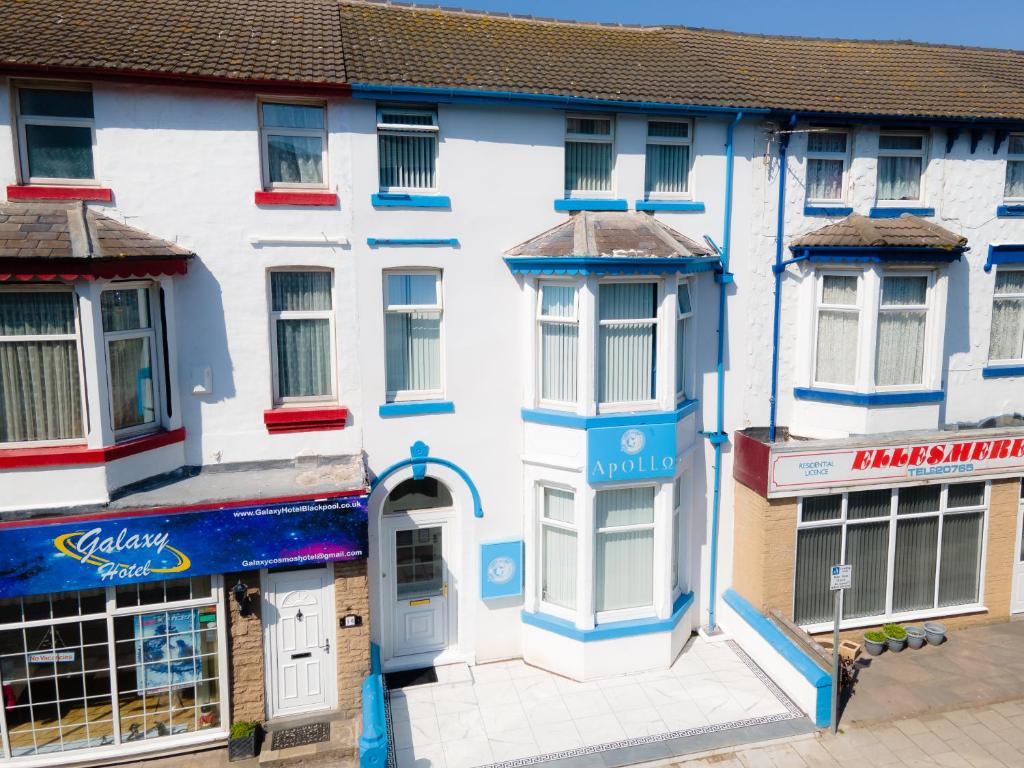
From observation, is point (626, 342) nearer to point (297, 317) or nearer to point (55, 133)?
point (297, 317)

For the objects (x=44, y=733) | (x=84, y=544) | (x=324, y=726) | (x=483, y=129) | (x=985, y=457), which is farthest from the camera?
(x=985, y=457)

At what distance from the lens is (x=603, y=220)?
1137cm

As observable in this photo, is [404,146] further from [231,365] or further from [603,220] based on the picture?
[231,365]

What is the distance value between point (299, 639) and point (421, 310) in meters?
4.85

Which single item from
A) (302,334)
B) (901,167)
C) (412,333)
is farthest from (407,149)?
(901,167)

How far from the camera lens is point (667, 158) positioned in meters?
12.0

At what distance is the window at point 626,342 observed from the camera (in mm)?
11031

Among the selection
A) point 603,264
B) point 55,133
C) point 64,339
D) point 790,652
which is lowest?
point 790,652

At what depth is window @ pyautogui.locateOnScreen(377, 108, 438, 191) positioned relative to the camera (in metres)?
10.8

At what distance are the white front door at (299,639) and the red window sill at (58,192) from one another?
5.36 metres

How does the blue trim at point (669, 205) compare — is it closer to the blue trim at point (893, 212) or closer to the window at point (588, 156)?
the window at point (588, 156)

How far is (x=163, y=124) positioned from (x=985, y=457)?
43.3 feet

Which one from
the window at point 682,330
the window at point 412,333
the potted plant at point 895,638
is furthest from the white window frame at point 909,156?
the window at point 412,333

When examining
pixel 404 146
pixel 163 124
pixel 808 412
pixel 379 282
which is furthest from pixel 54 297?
pixel 808 412
